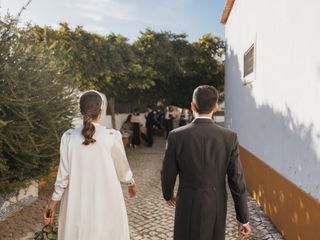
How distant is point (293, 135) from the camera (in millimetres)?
4652

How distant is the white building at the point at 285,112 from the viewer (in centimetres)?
394

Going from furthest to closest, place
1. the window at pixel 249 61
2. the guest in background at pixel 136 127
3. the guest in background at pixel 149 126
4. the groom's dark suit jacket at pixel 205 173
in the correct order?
1. the guest in background at pixel 149 126
2. the guest in background at pixel 136 127
3. the window at pixel 249 61
4. the groom's dark suit jacket at pixel 205 173

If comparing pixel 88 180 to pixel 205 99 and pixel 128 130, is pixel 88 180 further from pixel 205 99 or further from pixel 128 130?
pixel 128 130

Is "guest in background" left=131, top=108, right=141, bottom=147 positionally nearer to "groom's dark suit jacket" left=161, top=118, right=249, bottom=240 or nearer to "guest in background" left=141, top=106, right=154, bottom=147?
"guest in background" left=141, top=106, right=154, bottom=147

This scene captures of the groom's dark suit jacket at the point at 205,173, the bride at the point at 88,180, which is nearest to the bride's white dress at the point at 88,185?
the bride at the point at 88,180

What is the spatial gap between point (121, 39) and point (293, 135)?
10792 millimetres

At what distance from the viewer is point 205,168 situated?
2.91 metres

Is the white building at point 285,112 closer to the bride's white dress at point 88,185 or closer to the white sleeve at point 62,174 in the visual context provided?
the bride's white dress at point 88,185

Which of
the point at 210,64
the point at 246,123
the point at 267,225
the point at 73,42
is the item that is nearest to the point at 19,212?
the point at 267,225

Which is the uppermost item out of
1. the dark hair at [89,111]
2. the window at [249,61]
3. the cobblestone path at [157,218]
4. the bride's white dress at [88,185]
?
the window at [249,61]

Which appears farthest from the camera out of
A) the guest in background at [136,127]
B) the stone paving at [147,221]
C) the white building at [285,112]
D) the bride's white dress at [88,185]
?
the guest in background at [136,127]

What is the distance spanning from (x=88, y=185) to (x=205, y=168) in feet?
3.30

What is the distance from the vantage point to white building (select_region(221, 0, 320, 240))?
3940mm

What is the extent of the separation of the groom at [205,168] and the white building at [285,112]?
4.33ft
